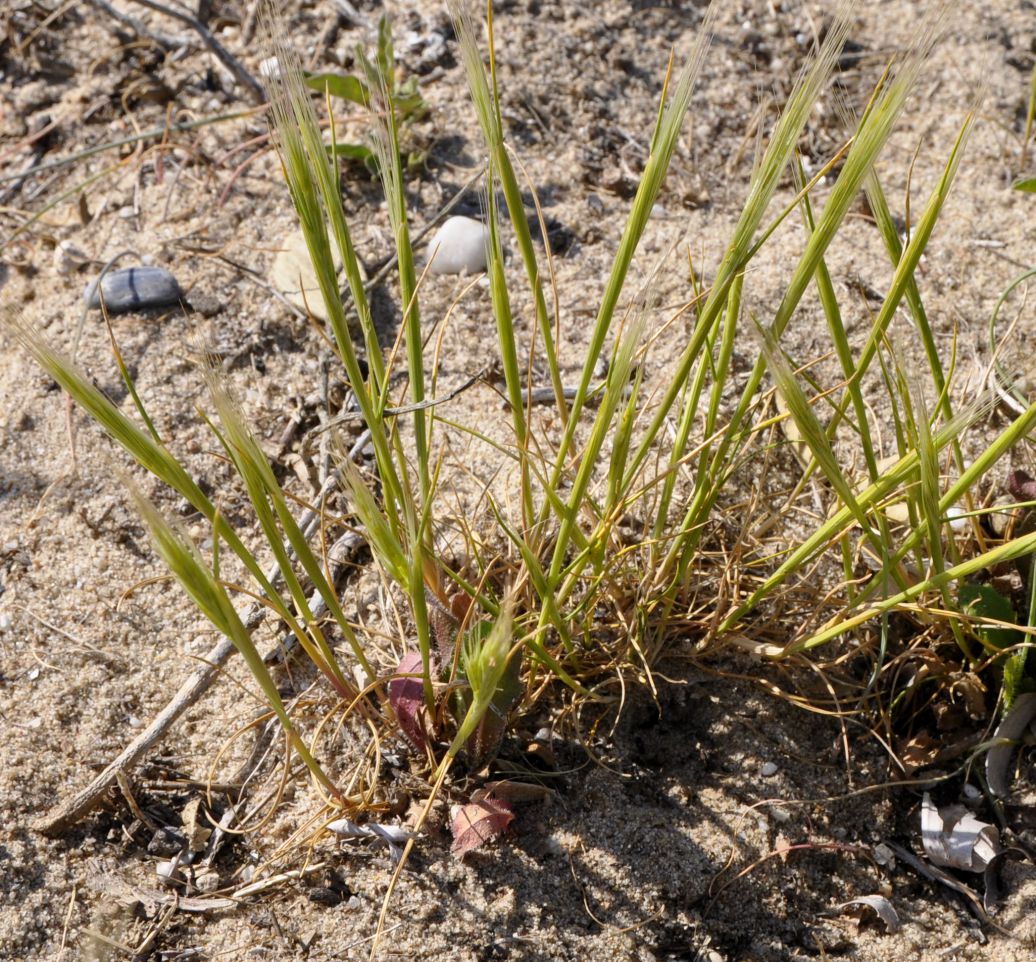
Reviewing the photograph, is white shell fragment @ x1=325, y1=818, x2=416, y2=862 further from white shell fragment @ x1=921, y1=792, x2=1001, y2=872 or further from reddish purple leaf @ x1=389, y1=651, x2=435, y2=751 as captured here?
white shell fragment @ x1=921, y1=792, x2=1001, y2=872

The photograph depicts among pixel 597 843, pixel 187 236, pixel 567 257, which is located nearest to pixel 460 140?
pixel 567 257

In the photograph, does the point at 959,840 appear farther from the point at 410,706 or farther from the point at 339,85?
the point at 339,85

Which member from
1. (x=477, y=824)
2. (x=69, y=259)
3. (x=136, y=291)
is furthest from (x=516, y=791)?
(x=69, y=259)

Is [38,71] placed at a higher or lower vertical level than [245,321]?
higher

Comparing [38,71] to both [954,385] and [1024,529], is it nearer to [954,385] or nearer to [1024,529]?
[954,385]

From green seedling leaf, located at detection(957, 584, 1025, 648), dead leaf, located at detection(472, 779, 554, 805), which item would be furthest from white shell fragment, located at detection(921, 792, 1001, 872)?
dead leaf, located at detection(472, 779, 554, 805)

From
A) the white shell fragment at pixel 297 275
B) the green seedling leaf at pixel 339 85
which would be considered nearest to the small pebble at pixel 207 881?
the white shell fragment at pixel 297 275
